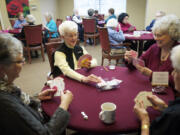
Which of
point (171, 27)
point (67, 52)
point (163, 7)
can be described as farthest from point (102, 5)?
point (171, 27)

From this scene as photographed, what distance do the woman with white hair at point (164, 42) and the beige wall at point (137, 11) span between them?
6412mm

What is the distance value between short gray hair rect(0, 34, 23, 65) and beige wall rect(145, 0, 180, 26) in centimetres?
539

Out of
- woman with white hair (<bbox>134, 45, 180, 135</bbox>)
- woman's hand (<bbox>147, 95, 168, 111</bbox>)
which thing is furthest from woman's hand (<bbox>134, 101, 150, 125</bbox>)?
woman's hand (<bbox>147, 95, 168, 111</bbox>)

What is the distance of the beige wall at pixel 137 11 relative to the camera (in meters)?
7.62

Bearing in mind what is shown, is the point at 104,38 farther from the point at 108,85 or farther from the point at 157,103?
the point at 157,103

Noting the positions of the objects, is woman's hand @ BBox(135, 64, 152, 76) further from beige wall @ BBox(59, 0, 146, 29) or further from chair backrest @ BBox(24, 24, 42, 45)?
beige wall @ BBox(59, 0, 146, 29)

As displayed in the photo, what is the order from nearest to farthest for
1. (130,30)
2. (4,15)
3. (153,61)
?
(153,61) < (130,30) < (4,15)

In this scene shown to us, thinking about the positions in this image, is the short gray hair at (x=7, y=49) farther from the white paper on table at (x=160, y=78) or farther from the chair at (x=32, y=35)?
the chair at (x=32, y=35)

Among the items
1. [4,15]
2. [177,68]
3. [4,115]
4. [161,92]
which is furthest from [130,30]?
[4,15]

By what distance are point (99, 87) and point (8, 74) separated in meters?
0.75

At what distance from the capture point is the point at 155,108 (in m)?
1.18

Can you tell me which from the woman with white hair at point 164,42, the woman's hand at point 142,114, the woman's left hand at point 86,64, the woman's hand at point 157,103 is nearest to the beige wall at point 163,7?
the woman with white hair at point 164,42

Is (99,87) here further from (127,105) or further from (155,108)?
(155,108)

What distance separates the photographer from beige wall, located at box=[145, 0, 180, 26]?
5.16 m
